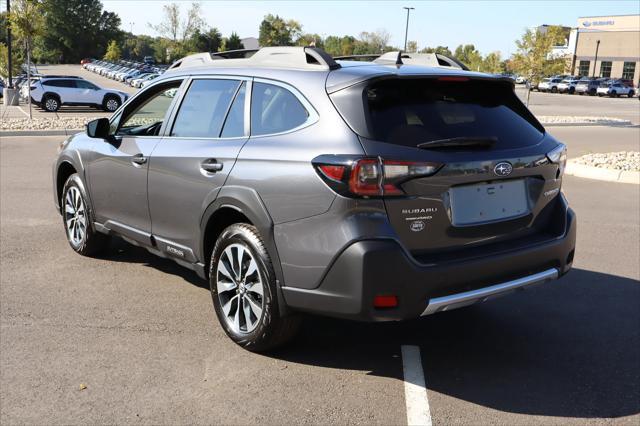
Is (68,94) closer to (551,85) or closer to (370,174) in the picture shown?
(370,174)

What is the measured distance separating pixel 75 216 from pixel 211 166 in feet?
8.45

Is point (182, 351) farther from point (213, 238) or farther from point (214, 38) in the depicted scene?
point (214, 38)

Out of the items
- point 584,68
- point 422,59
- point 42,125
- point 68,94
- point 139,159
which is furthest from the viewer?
point 584,68

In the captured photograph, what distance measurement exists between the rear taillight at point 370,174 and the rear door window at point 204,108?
126 centimetres

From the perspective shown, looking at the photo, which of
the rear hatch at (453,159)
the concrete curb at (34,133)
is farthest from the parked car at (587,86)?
→ the rear hatch at (453,159)

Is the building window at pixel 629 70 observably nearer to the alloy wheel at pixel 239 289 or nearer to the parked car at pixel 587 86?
the parked car at pixel 587 86

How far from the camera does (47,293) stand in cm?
510

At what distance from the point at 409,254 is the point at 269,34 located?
2898 inches

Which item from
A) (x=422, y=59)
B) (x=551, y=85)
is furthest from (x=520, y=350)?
(x=551, y=85)

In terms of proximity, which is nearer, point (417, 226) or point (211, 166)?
point (417, 226)

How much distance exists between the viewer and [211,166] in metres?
4.16

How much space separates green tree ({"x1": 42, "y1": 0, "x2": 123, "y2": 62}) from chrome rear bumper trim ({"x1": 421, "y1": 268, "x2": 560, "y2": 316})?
108 metres

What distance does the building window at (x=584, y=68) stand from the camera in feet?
281

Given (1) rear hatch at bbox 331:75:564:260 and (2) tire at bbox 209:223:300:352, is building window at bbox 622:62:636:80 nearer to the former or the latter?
(1) rear hatch at bbox 331:75:564:260
